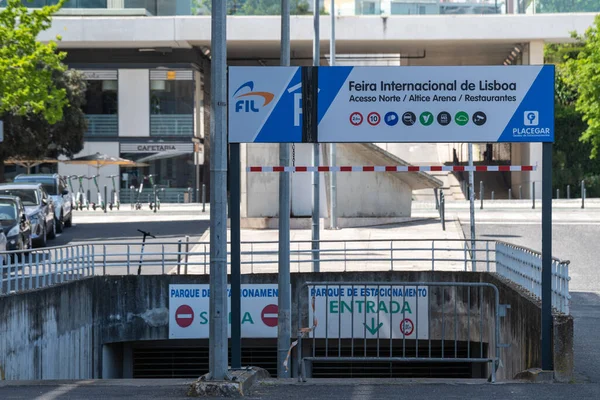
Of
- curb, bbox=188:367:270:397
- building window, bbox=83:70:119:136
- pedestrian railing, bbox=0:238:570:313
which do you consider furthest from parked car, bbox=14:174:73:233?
curb, bbox=188:367:270:397

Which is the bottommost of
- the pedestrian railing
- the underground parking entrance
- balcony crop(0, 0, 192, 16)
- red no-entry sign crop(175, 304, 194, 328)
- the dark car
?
the underground parking entrance

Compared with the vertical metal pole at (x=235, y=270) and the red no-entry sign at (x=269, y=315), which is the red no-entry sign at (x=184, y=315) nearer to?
the red no-entry sign at (x=269, y=315)

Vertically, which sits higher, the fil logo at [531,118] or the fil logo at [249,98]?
the fil logo at [249,98]

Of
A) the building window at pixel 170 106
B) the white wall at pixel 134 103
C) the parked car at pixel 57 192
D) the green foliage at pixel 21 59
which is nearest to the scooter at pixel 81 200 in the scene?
the white wall at pixel 134 103

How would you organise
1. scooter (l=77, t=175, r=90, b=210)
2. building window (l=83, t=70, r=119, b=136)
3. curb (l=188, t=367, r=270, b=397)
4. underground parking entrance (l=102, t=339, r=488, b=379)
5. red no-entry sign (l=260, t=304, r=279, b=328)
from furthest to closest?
building window (l=83, t=70, r=119, b=136), scooter (l=77, t=175, r=90, b=210), underground parking entrance (l=102, t=339, r=488, b=379), red no-entry sign (l=260, t=304, r=279, b=328), curb (l=188, t=367, r=270, b=397)

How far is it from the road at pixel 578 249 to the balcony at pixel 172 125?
855 inches

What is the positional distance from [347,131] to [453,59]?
50588mm

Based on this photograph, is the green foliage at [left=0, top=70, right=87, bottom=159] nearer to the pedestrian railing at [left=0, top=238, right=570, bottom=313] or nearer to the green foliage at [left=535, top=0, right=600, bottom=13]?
the pedestrian railing at [left=0, top=238, right=570, bottom=313]

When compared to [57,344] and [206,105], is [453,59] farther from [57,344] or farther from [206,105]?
[57,344]

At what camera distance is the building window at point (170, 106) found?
56562 mm

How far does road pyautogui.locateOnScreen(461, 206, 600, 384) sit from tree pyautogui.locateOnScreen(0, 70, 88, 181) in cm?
2056

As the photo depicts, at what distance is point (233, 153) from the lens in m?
11.6

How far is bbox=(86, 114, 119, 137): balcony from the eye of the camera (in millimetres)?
56594

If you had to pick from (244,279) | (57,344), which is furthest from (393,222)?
(57,344)
